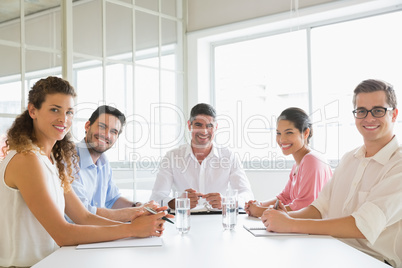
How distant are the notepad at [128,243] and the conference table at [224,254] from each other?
0.03 meters

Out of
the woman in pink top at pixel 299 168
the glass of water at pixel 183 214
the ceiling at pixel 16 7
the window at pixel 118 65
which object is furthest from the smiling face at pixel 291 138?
the ceiling at pixel 16 7

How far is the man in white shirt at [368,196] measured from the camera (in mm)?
1565

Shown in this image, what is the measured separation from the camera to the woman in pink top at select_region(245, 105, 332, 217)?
2.29 meters

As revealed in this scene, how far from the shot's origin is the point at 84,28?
3.43m

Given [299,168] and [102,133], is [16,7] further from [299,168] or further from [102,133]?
[299,168]

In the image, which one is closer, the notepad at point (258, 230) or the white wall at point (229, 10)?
the notepad at point (258, 230)

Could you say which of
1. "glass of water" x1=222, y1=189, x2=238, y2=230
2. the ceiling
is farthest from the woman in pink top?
the ceiling

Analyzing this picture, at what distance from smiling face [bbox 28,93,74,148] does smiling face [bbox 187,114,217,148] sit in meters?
1.37

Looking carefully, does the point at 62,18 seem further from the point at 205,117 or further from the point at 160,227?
the point at 160,227

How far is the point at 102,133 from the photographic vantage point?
2539 mm

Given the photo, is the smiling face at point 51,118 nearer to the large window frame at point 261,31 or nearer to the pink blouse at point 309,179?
the pink blouse at point 309,179

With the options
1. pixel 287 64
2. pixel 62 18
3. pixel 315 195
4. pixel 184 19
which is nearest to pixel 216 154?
pixel 315 195

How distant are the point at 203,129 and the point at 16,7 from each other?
5.45 ft

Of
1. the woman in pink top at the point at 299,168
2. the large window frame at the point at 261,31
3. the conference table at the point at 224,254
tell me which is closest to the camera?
the conference table at the point at 224,254
